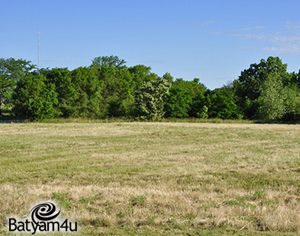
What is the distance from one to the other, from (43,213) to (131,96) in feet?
236

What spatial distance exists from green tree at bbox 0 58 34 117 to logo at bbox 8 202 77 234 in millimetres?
78328

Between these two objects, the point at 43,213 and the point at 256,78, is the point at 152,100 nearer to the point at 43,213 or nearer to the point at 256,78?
the point at 256,78

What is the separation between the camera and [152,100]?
7050cm

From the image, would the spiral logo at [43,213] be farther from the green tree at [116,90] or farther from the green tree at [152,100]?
the green tree at [116,90]

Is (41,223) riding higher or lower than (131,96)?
lower

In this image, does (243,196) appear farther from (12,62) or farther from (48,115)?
(12,62)

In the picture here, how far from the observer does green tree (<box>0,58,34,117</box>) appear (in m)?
A: 80.4

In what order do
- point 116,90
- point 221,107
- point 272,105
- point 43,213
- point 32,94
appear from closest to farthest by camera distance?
point 43,213, point 272,105, point 221,107, point 32,94, point 116,90

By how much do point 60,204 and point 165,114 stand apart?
212 feet

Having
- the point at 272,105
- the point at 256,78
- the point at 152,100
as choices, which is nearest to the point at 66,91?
the point at 152,100

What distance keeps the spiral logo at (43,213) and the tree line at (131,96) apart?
57925 mm

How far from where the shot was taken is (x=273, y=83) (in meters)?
69.1

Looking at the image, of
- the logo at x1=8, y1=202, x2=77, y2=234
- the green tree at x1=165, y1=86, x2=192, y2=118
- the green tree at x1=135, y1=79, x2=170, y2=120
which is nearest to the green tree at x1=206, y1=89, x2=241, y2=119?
the green tree at x1=165, y1=86, x2=192, y2=118

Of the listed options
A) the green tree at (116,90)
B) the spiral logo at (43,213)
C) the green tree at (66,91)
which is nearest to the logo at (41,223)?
the spiral logo at (43,213)
